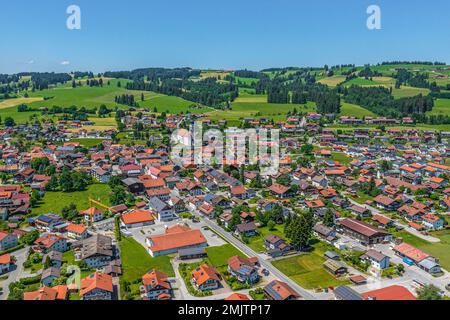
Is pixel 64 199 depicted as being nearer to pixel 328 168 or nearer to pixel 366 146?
pixel 328 168

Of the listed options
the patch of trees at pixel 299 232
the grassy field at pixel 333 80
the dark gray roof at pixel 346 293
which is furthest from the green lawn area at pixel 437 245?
the grassy field at pixel 333 80

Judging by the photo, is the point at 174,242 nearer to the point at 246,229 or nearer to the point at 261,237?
the point at 246,229

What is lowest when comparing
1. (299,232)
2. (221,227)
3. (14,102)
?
(221,227)

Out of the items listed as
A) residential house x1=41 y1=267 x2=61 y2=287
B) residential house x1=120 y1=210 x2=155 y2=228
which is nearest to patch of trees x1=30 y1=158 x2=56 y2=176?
residential house x1=120 y1=210 x2=155 y2=228

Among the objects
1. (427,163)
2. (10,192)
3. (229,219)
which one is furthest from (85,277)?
(427,163)

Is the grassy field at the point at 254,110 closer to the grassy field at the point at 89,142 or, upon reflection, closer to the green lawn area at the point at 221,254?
the grassy field at the point at 89,142

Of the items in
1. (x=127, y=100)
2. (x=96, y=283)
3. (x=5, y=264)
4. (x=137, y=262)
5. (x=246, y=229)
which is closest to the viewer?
(x=96, y=283)

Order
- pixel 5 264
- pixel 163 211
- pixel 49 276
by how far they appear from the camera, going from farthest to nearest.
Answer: pixel 163 211, pixel 5 264, pixel 49 276

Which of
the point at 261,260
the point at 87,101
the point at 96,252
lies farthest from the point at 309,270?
the point at 87,101

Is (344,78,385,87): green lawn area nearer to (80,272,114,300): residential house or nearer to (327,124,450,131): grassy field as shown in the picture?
(327,124,450,131): grassy field
